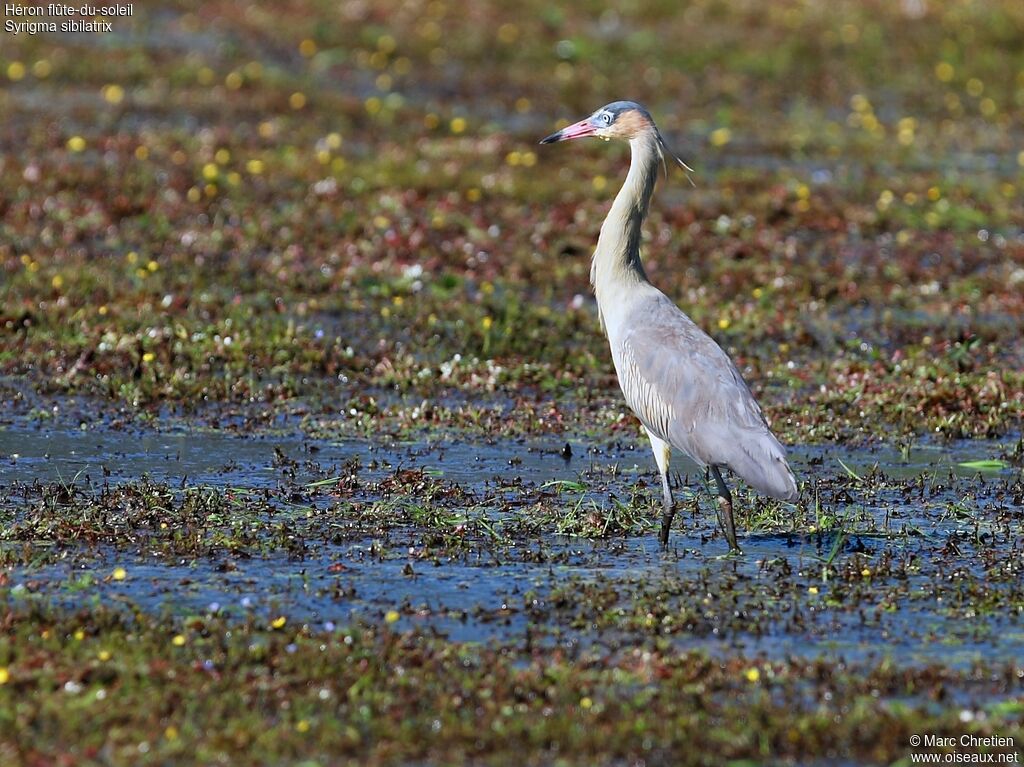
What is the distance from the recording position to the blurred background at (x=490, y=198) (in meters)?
11.9

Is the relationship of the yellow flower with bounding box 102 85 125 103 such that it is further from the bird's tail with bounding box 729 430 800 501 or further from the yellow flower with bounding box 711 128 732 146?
A: the bird's tail with bounding box 729 430 800 501

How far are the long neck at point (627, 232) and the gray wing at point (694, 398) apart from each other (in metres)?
0.24

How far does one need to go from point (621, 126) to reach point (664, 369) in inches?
71.7

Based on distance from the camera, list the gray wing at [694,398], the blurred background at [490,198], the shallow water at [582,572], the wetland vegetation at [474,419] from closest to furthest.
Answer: the wetland vegetation at [474,419], the shallow water at [582,572], the gray wing at [694,398], the blurred background at [490,198]

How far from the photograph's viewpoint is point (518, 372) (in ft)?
38.5

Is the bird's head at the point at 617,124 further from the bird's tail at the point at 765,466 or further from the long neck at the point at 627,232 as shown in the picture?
the bird's tail at the point at 765,466

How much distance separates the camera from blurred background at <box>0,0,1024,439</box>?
470 inches

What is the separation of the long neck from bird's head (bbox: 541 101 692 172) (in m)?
0.15

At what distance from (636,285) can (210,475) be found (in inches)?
109

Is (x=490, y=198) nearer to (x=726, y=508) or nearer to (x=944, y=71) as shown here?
(x=726, y=508)

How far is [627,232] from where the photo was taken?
31.1 ft

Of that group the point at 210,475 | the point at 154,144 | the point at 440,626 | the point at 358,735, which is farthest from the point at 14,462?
the point at 154,144

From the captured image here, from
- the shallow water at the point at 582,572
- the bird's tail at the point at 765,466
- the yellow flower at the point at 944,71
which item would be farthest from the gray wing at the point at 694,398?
the yellow flower at the point at 944,71

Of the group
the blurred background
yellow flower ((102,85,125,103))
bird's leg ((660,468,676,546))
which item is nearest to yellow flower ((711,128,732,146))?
the blurred background
